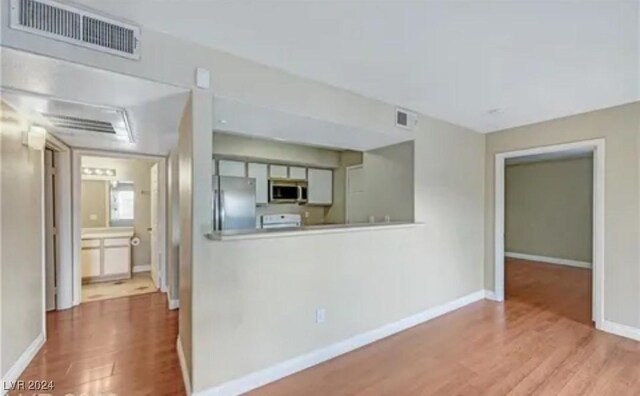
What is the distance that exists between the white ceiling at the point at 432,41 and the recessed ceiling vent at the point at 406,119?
370 mm

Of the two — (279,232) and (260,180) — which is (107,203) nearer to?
(260,180)

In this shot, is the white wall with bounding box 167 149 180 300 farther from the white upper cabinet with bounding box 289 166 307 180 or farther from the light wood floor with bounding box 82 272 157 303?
the white upper cabinet with bounding box 289 166 307 180

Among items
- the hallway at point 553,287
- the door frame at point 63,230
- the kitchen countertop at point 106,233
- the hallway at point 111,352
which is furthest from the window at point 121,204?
the hallway at point 553,287

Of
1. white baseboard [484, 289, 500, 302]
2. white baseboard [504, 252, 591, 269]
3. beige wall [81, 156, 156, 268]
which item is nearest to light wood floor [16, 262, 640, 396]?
white baseboard [484, 289, 500, 302]

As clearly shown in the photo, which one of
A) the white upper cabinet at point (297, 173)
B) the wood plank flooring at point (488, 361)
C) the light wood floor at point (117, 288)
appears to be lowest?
the light wood floor at point (117, 288)

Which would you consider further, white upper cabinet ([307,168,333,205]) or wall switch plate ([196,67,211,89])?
white upper cabinet ([307,168,333,205])

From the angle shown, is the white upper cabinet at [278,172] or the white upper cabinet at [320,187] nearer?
the white upper cabinet at [278,172]

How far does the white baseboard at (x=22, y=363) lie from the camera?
2.33 meters

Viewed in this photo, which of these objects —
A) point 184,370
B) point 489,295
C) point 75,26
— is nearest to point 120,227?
point 184,370

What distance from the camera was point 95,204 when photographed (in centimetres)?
599

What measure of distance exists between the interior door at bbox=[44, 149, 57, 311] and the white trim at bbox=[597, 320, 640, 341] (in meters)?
6.40

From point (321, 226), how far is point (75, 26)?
227 centimetres

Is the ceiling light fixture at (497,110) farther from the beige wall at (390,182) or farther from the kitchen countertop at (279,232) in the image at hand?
the kitchen countertop at (279,232)

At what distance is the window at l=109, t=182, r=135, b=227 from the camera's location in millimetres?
6094
